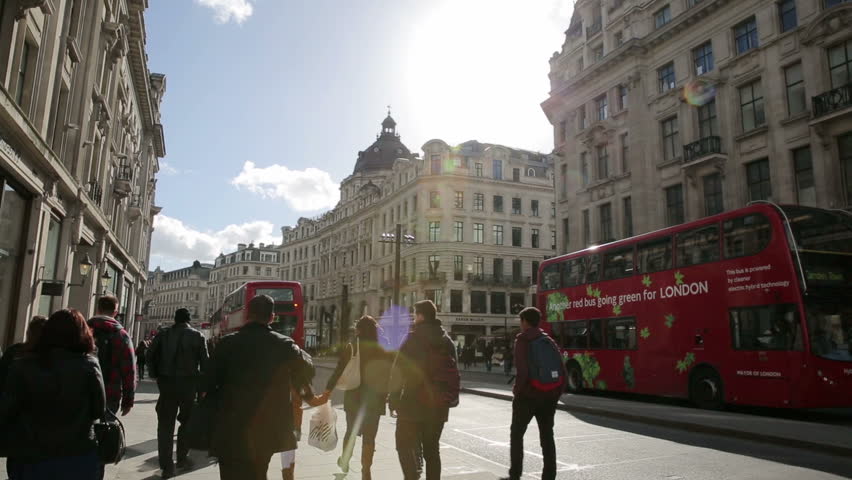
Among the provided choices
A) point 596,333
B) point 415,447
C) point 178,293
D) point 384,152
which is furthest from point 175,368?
point 178,293

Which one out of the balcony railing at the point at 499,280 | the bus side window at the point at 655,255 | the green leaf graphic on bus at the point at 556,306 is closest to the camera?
the bus side window at the point at 655,255

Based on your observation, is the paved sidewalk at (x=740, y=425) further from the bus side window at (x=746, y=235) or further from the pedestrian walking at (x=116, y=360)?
the pedestrian walking at (x=116, y=360)

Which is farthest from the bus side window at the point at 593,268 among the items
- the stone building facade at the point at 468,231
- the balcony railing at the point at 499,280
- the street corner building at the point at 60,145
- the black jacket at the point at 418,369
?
the balcony railing at the point at 499,280

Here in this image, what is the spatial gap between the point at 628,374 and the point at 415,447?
12189 mm

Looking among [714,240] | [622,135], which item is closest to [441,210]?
[622,135]

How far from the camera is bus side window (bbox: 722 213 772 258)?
487 inches

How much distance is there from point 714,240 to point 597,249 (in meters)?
4.30

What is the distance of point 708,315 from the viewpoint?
44.7 feet

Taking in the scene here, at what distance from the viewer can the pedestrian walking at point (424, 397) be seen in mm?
5359

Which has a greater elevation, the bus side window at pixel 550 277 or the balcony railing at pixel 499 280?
the balcony railing at pixel 499 280

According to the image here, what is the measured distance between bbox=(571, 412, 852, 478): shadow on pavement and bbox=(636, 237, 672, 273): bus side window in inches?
194

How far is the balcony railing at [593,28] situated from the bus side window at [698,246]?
22.2 meters

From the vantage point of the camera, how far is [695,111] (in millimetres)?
26016

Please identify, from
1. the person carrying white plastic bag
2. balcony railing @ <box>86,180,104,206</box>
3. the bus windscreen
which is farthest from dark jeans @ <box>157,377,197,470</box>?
the bus windscreen
